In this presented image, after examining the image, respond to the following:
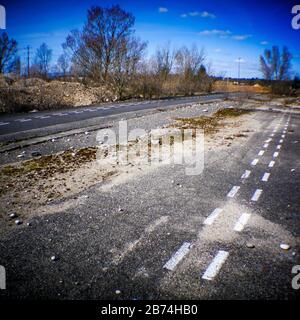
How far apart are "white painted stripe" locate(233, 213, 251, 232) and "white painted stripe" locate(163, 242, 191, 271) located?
1.13 meters

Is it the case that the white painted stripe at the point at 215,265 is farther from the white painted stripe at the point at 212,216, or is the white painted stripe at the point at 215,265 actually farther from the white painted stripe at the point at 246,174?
the white painted stripe at the point at 246,174

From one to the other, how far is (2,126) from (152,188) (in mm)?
11203

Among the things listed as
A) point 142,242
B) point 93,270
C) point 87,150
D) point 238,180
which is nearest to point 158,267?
point 142,242

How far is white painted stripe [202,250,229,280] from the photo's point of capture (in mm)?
3744

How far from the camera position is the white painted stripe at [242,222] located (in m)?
4.93

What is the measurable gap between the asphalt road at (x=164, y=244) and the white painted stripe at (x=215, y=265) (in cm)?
1

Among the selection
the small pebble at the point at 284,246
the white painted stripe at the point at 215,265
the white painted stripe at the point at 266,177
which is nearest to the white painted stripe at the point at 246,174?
the white painted stripe at the point at 266,177

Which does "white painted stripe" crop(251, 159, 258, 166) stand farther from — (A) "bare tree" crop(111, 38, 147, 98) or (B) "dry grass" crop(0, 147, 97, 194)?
(A) "bare tree" crop(111, 38, 147, 98)

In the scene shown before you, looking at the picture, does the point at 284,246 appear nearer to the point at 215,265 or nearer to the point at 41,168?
the point at 215,265

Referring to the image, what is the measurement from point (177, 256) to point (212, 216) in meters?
1.53

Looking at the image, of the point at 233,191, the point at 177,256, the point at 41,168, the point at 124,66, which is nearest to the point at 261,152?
the point at 233,191

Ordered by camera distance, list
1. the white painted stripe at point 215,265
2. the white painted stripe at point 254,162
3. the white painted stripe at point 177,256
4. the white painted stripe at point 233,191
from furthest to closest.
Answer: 1. the white painted stripe at point 254,162
2. the white painted stripe at point 233,191
3. the white painted stripe at point 177,256
4. the white painted stripe at point 215,265

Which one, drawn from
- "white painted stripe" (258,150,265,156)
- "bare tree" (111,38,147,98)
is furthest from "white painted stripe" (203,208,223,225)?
"bare tree" (111,38,147,98)

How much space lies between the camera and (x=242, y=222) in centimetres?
514
